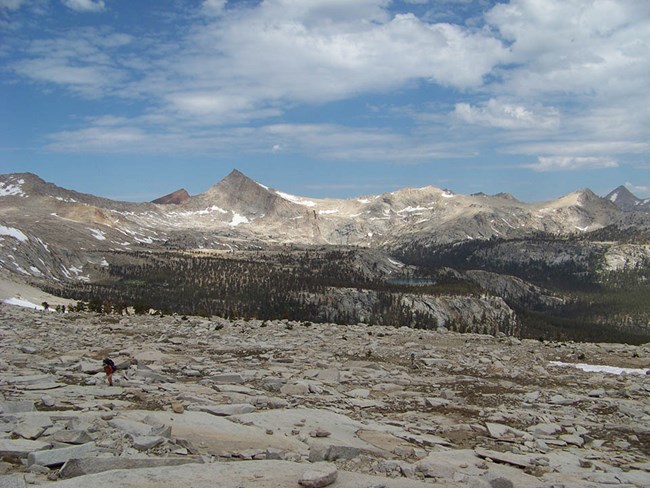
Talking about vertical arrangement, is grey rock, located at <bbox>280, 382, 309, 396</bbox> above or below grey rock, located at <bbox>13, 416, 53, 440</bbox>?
below

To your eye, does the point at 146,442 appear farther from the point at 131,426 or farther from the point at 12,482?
the point at 12,482

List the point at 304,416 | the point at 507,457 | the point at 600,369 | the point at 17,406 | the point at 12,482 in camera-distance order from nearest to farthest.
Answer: the point at 12,482, the point at 507,457, the point at 17,406, the point at 304,416, the point at 600,369

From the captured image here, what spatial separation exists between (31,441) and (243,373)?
11.5m

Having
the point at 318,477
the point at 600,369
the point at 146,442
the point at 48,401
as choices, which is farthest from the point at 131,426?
the point at 600,369

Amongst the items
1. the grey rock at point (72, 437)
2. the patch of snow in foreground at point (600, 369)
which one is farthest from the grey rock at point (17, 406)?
the patch of snow in foreground at point (600, 369)

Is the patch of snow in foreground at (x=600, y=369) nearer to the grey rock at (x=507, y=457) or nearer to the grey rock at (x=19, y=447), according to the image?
the grey rock at (x=507, y=457)

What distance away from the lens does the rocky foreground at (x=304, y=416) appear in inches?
430

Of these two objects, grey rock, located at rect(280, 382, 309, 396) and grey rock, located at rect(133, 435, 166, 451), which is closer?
grey rock, located at rect(133, 435, 166, 451)

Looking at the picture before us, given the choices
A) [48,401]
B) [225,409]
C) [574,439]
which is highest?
[48,401]

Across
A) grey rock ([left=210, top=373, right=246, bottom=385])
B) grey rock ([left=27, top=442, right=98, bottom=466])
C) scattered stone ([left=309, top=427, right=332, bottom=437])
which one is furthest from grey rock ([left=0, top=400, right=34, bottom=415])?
scattered stone ([left=309, top=427, right=332, bottom=437])

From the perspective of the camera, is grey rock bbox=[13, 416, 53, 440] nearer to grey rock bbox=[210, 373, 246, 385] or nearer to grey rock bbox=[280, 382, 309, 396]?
grey rock bbox=[210, 373, 246, 385]

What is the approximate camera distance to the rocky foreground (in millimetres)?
10914

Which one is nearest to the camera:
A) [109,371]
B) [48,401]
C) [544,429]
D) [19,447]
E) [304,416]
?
[19,447]

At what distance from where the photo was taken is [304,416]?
16000 millimetres
